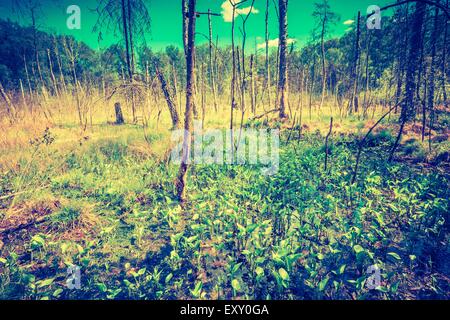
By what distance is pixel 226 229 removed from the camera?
3.14 m

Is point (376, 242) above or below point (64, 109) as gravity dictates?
below

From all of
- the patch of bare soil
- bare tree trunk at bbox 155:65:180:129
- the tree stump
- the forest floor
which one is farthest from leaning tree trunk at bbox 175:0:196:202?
the tree stump

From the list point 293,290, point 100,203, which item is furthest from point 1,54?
point 293,290

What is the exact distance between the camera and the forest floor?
2.29 m

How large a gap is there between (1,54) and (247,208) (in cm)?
3322

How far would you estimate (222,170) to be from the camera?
5.10 m

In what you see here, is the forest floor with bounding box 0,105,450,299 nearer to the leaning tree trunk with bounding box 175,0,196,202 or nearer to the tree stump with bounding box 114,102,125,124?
the leaning tree trunk with bounding box 175,0,196,202

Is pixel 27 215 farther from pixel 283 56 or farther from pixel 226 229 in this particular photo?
pixel 283 56

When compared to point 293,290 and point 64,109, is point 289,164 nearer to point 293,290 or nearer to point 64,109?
point 293,290

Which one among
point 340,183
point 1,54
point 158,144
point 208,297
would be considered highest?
point 1,54

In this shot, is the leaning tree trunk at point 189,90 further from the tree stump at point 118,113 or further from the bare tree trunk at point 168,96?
the tree stump at point 118,113

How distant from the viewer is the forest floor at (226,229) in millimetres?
2289

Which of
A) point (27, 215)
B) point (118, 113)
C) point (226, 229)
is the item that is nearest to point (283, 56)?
point (118, 113)

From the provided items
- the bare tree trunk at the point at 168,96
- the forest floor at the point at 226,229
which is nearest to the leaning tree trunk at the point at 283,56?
the forest floor at the point at 226,229
